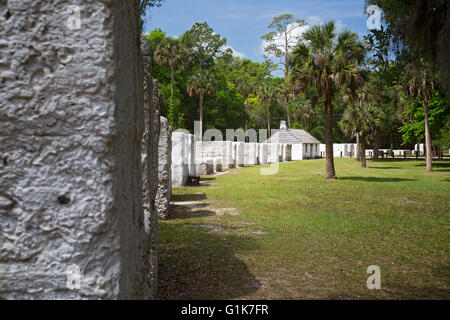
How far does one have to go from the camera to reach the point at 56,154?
184cm

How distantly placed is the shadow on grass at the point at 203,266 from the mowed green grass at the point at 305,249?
13mm

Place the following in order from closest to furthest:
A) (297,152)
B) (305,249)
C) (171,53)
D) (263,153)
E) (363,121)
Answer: (305,249)
(363,121)
(263,153)
(171,53)
(297,152)

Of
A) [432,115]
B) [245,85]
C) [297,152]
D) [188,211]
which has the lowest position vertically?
[188,211]

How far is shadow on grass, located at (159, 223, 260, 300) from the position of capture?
484cm

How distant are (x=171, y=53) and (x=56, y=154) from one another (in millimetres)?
44330

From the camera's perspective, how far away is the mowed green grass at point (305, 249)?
4988 millimetres

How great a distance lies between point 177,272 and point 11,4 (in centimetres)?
435

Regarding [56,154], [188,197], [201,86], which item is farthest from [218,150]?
[56,154]

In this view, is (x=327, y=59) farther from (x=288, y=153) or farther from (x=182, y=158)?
(x=288, y=153)

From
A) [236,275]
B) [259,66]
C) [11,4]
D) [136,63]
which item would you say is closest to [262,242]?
[236,275]

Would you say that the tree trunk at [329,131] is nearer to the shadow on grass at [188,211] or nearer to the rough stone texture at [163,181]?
the shadow on grass at [188,211]

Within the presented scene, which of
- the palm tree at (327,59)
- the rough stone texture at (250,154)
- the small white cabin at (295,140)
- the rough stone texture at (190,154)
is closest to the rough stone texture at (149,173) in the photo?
the rough stone texture at (190,154)

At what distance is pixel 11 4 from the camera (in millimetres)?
1824

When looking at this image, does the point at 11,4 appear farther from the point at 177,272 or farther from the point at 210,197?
the point at 210,197
